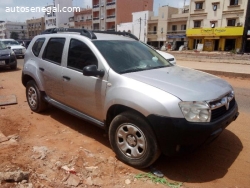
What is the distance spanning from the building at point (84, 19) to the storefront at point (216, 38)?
90.5 ft

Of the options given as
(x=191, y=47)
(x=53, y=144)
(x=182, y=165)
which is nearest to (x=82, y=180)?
(x=53, y=144)

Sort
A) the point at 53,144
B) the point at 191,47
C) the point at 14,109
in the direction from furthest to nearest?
the point at 191,47
the point at 14,109
the point at 53,144

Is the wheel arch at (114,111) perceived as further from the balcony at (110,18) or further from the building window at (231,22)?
the balcony at (110,18)

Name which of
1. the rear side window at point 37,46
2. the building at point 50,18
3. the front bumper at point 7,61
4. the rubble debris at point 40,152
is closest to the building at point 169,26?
the building at point 50,18

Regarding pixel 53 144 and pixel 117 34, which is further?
pixel 117 34

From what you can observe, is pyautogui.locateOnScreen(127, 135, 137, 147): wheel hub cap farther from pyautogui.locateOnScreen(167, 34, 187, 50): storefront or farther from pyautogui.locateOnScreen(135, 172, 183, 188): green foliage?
pyautogui.locateOnScreen(167, 34, 187, 50): storefront

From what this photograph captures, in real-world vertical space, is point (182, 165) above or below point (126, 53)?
below

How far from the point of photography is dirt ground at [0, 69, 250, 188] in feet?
9.04

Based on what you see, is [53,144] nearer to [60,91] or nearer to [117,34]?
[60,91]

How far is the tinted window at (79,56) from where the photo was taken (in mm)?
3500

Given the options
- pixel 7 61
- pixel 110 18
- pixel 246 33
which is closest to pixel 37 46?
pixel 7 61

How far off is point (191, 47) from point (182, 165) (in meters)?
43.9

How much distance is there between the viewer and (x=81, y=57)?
3.66m

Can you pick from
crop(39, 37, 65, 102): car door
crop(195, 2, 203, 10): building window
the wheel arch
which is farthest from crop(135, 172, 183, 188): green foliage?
crop(195, 2, 203, 10): building window
